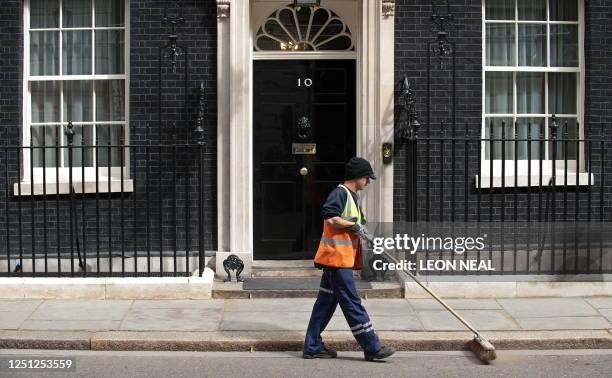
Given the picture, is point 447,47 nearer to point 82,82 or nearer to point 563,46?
point 563,46

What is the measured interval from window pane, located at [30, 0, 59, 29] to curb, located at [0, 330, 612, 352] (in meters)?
4.20

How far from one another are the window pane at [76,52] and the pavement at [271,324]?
2.97 m

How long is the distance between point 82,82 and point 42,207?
5.28 feet

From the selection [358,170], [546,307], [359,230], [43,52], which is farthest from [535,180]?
[43,52]

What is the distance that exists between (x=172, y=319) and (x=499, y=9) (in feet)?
18.1

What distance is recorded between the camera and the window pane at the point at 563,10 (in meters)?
9.80

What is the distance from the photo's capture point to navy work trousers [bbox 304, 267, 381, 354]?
647 centimetres

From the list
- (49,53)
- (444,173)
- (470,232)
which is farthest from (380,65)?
(49,53)

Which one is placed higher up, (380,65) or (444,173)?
(380,65)

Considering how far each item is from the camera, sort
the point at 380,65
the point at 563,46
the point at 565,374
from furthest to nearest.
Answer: the point at 563,46, the point at 380,65, the point at 565,374

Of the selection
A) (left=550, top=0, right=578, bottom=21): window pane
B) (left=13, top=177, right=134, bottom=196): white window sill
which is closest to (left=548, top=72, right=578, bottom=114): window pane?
(left=550, top=0, right=578, bottom=21): window pane

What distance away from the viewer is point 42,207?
9.45 metres

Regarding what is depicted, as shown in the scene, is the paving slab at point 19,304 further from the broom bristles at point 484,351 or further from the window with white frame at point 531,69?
the window with white frame at point 531,69

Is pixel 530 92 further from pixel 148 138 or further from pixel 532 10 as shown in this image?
pixel 148 138
